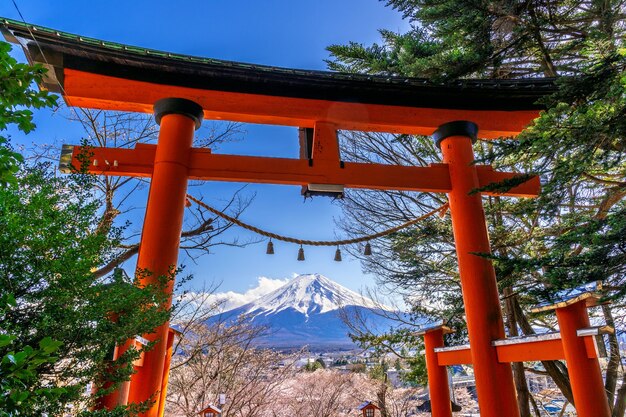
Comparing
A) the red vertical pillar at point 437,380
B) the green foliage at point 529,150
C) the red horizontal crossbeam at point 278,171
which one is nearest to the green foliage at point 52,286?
the red horizontal crossbeam at point 278,171

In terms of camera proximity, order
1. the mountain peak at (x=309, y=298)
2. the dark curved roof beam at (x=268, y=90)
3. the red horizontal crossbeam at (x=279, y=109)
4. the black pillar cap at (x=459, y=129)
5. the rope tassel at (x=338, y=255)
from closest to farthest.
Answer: the dark curved roof beam at (x=268, y=90) < the red horizontal crossbeam at (x=279, y=109) < the black pillar cap at (x=459, y=129) < the rope tassel at (x=338, y=255) < the mountain peak at (x=309, y=298)

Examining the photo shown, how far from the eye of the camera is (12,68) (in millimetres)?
1079

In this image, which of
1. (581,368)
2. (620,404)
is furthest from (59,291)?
(620,404)

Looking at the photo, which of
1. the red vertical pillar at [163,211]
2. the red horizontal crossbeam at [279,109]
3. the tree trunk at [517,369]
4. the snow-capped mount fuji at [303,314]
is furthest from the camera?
the snow-capped mount fuji at [303,314]

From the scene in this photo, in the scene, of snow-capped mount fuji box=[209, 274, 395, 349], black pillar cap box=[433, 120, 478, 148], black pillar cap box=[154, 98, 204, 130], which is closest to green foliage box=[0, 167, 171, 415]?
black pillar cap box=[154, 98, 204, 130]

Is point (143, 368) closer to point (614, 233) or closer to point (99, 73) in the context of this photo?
point (99, 73)

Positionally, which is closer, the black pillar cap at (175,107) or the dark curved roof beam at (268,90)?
the dark curved roof beam at (268,90)

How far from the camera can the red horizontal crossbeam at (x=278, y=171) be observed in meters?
3.31

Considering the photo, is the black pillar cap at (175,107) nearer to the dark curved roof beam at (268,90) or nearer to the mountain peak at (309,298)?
the dark curved roof beam at (268,90)

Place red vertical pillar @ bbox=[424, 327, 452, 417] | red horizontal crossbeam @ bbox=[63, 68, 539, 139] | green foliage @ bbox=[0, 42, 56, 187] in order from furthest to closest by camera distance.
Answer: red vertical pillar @ bbox=[424, 327, 452, 417] < red horizontal crossbeam @ bbox=[63, 68, 539, 139] < green foliage @ bbox=[0, 42, 56, 187]

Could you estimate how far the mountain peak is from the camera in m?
10.4

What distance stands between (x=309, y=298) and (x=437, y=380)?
44352 mm

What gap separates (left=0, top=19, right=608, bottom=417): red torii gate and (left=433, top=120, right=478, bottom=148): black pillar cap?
0.4 inches

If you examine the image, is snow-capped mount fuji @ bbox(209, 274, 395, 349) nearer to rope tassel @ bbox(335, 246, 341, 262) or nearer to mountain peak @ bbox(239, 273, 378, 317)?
mountain peak @ bbox(239, 273, 378, 317)
